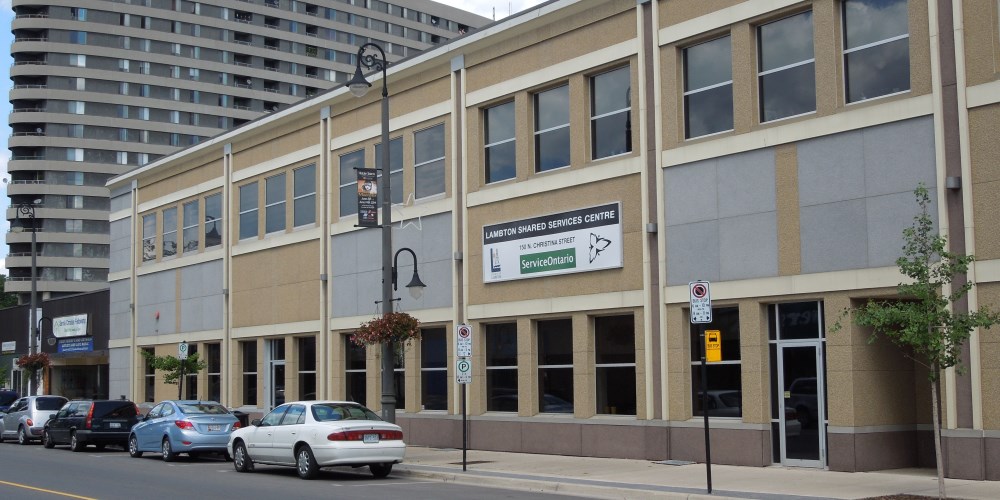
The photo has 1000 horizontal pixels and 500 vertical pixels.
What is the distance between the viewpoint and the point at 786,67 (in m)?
20.6

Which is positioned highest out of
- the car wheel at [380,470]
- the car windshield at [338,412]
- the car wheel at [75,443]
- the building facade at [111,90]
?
the building facade at [111,90]

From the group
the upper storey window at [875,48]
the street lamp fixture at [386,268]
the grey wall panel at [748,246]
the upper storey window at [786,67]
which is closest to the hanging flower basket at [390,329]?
the street lamp fixture at [386,268]

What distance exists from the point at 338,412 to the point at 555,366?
590cm

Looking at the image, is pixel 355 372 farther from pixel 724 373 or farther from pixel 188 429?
pixel 724 373

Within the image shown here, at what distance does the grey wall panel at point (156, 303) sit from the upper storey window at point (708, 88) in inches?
988

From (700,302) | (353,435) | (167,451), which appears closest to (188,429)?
(167,451)

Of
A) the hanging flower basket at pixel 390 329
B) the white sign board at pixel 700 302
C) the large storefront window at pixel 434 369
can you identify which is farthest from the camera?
the large storefront window at pixel 434 369

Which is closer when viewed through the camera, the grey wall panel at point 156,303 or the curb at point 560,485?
the curb at point 560,485

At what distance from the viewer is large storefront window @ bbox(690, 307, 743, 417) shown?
2122 cm

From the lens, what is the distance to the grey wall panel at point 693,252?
21.5 m

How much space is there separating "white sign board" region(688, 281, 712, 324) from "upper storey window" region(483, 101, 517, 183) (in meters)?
10.6

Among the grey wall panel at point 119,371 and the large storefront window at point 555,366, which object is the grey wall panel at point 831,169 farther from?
the grey wall panel at point 119,371

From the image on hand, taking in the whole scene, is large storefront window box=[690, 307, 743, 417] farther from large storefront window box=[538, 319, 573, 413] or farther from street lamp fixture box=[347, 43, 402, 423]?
street lamp fixture box=[347, 43, 402, 423]

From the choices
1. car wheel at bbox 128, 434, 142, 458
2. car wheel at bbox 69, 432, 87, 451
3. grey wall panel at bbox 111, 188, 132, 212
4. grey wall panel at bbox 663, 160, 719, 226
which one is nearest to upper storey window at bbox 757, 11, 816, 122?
grey wall panel at bbox 663, 160, 719, 226
